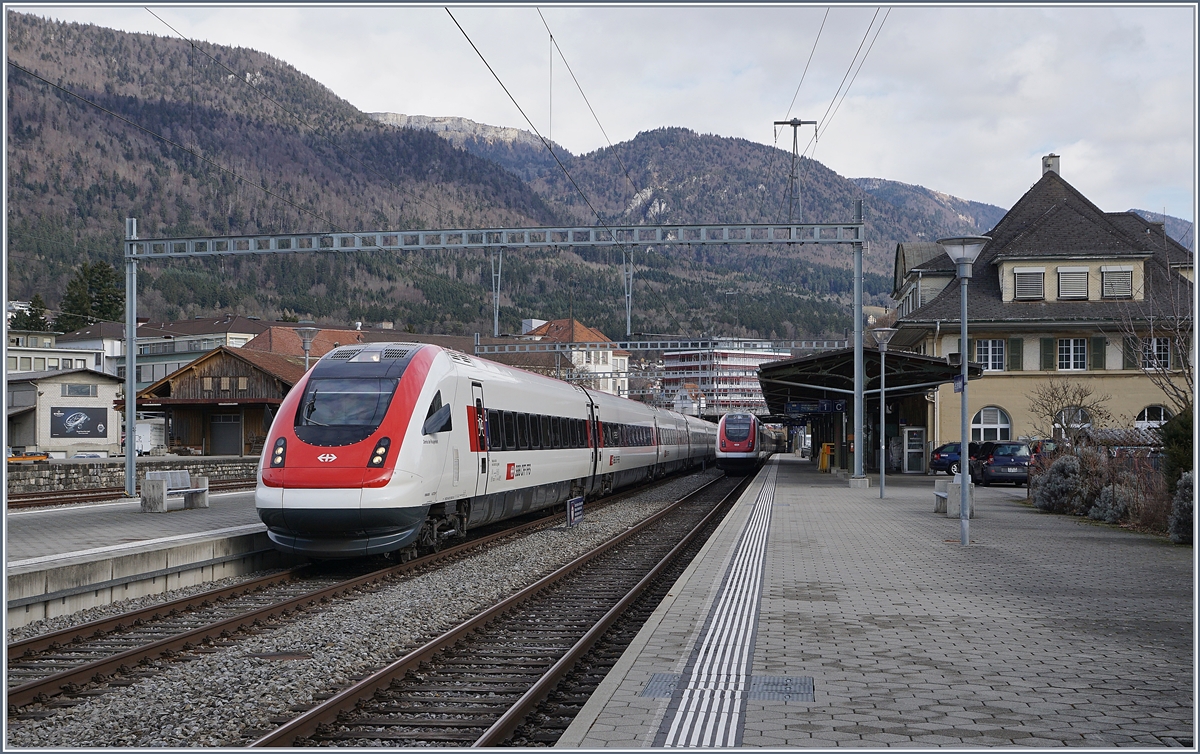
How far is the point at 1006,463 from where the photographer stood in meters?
34.9

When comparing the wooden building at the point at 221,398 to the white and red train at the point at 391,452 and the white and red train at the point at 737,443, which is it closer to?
the white and red train at the point at 737,443

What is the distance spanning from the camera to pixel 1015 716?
6328 mm

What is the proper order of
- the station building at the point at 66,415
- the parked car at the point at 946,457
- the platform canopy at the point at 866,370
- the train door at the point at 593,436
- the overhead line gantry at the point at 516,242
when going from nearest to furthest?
the overhead line gantry at the point at 516,242 → the train door at the point at 593,436 → the platform canopy at the point at 866,370 → the parked car at the point at 946,457 → the station building at the point at 66,415

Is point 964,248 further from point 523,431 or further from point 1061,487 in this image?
point 1061,487

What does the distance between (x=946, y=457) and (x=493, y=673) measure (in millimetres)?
34545

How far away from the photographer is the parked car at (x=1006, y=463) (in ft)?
114

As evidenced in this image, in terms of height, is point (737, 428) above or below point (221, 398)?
below

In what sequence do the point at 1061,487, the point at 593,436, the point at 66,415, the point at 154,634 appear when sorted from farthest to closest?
the point at 66,415, the point at 593,436, the point at 1061,487, the point at 154,634

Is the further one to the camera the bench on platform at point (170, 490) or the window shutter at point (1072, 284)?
the window shutter at point (1072, 284)

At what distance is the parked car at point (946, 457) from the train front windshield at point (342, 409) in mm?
29892

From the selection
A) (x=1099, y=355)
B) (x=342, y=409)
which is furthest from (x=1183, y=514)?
(x=1099, y=355)

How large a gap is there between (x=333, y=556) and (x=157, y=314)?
4999 inches

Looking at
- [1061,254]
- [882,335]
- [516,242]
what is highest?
[1061,254]

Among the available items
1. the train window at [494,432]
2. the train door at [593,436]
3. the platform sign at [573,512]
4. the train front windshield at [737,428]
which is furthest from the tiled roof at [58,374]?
the train window at [494,432]
